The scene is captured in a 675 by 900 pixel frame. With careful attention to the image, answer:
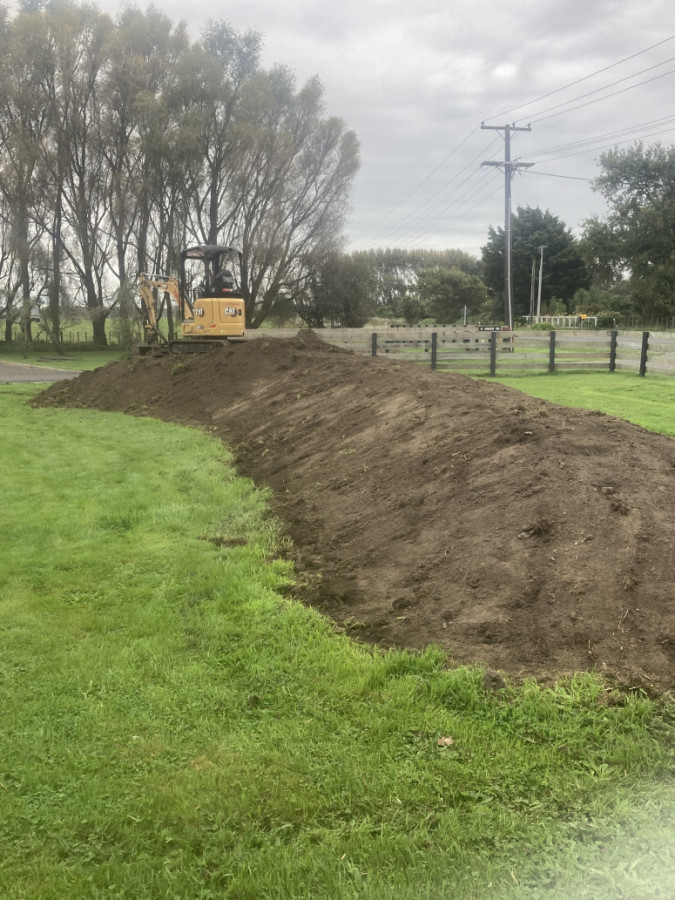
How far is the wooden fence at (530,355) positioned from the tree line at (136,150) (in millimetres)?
17021

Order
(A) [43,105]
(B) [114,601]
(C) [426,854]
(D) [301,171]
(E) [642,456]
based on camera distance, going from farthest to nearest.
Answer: (D) [301,171] → (A) [43,105] → (E) [642,456] → (B) [114,601] → (C) [426,854]

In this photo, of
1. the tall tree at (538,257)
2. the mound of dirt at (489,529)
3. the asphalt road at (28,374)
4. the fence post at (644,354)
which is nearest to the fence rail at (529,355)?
the fence post at (644,354)

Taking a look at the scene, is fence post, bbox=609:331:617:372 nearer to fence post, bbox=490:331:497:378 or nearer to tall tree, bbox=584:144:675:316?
fence post, bbox=490:331:497:378

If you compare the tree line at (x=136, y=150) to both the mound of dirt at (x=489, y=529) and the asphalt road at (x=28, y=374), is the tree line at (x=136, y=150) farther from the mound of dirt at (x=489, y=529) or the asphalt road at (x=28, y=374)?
the mound of dirt at (x=489, y=529)

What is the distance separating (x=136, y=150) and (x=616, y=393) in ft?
97.5

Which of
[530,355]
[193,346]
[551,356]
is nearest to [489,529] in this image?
[551,356]

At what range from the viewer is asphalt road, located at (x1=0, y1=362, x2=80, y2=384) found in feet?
77.9

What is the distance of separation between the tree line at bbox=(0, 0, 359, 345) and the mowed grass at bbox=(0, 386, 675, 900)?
108 ft

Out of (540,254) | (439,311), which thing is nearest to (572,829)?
(439,311)

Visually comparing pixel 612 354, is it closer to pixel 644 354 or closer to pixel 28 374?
pixel 644 354

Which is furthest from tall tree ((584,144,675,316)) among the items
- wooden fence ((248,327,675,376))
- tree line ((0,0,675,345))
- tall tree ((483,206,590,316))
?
wooden fence ((248,327,675,376))

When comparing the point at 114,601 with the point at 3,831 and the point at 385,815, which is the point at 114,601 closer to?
the point at 3,831

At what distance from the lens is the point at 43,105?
111 ft

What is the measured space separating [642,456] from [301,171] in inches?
1417
